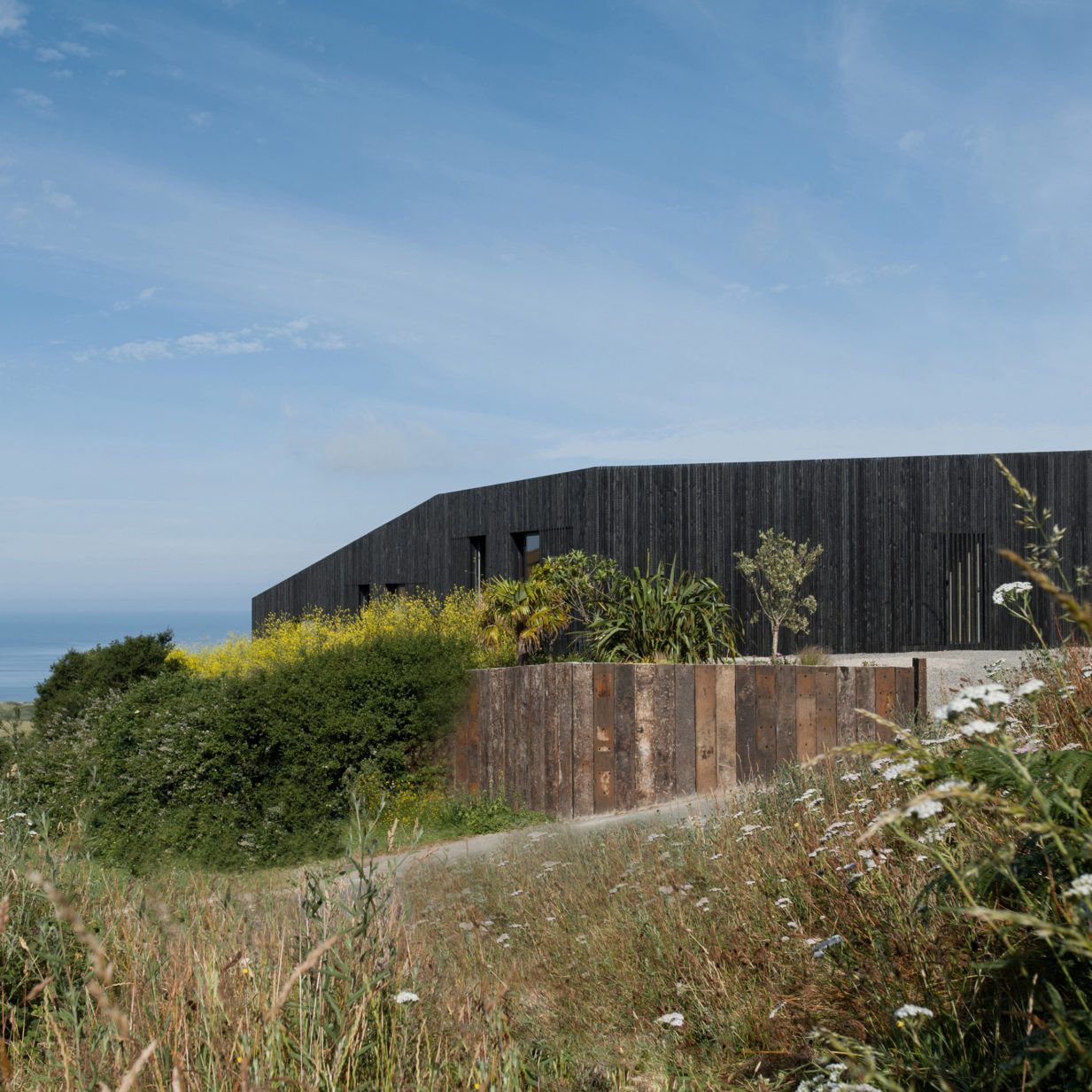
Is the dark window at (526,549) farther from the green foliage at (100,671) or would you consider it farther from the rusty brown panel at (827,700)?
the rusty brown panel at (827,700)

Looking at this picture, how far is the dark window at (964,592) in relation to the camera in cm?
1922

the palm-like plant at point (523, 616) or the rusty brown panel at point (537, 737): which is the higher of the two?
the palm-like plant at point (523, 616)

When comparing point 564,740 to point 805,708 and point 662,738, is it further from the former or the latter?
point 805,708

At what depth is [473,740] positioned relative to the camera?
10453 millimetres

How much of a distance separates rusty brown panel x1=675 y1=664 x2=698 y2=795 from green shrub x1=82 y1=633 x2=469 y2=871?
2.31 metres

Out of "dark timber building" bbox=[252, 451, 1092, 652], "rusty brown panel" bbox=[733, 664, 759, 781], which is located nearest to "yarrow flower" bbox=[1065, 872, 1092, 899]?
"rusty brown panel" bbox=[733, 664, 759, 781]

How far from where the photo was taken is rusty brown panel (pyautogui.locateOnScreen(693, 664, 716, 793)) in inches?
376

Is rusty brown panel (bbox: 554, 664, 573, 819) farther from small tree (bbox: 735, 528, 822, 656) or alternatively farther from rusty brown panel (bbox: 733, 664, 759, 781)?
small tree (bbox: 735, 528, 822, 656)

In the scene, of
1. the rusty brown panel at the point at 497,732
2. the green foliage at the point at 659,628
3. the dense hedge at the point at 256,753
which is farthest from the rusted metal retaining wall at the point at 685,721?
the green foliage at the point at 659,628

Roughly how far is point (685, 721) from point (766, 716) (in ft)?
2.49

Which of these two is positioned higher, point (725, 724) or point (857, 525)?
point (857, 525)

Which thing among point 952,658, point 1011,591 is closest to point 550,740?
point 1011,591

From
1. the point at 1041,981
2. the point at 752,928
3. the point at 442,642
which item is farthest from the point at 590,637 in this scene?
the point at 1041,981

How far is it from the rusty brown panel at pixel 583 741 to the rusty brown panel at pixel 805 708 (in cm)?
192
